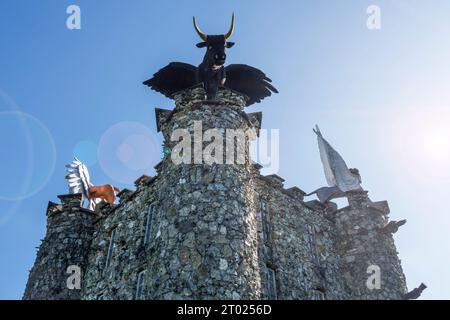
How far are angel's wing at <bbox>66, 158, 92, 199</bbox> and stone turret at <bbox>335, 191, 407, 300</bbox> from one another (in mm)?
12243

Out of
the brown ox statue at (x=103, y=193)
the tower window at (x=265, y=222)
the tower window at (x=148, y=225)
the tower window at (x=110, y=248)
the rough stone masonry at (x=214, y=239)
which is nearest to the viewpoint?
the rough stone masonry at (x=214, y=239)

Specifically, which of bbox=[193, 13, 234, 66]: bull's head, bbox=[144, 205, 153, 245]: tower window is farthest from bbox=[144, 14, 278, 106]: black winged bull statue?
bbox=[144, 205, 153, 245]: tower window

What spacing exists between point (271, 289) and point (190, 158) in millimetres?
5354

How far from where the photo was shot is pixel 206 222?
13.3 meters

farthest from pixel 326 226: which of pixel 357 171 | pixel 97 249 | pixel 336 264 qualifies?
pixel 97 249

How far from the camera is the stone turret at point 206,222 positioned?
12.3m

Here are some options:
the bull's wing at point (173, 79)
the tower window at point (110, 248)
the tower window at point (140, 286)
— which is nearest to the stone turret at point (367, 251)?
the tower window at point (140, 286)

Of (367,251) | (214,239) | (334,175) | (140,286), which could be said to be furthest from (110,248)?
(334,175)

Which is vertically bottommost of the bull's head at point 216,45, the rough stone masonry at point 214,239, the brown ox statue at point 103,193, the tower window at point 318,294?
the tower window at point 318,294

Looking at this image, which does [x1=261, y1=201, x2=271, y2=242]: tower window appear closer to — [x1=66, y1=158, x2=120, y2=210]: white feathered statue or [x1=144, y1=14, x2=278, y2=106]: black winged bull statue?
[x1=144, y1=14, x2=278, y2=106]: black winged bull statue

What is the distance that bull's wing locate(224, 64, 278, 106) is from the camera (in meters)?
17.6

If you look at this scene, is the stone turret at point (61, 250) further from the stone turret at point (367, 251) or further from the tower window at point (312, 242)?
the stone turret at point (367, 251)

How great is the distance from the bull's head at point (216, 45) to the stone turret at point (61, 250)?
9.94 metres

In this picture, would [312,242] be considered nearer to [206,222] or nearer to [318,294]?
[318,294]
